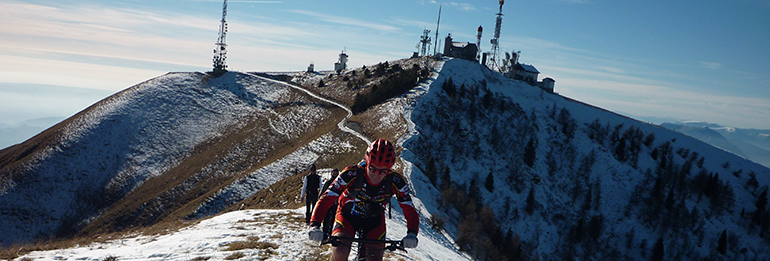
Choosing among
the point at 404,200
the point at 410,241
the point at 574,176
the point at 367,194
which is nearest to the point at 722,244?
the point at 574,176

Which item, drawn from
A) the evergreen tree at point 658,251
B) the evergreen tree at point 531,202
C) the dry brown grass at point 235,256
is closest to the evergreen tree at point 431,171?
the evergreen tree at point 531,202

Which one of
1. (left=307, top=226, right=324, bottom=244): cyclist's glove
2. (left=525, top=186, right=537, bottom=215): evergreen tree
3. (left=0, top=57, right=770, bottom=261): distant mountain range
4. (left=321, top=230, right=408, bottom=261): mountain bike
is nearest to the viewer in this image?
(left=307, top=226, right=324, bottom=244): cyclist's glove

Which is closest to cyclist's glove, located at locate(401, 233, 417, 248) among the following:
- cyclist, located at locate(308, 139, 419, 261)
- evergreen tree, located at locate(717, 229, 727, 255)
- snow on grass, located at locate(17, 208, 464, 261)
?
cyclist, located at locate(308, 139, 419, 261)

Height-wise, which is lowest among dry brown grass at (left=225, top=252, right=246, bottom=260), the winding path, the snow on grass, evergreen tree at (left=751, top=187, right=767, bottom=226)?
evergreen tree at (left=751, top=187, right=767, bottom=226)

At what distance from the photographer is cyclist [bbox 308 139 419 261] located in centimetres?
816

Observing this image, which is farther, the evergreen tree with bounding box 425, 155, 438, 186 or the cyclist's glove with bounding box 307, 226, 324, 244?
the evergreen tree with bounding box 425, 155, 438, 186

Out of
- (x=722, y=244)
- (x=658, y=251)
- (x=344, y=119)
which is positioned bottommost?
(x=658, y=251)

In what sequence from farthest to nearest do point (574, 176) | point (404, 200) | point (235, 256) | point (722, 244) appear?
point (574, 176), point (722, 244), point (235, 256), point (404, 200)

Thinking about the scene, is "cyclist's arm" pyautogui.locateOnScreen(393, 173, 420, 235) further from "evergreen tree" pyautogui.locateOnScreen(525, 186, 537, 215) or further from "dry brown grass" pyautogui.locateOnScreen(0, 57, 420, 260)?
"evergreen tree" pyautogui.locateOnScreen(525, 186, 537, 215)

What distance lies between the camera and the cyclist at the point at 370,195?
8156mm

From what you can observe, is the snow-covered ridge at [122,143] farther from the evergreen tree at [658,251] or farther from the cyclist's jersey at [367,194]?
the evergreen tree at [658,251]

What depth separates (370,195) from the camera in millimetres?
8453

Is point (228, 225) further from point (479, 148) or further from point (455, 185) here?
point (479, 148)

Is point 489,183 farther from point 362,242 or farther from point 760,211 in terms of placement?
point 760,211
